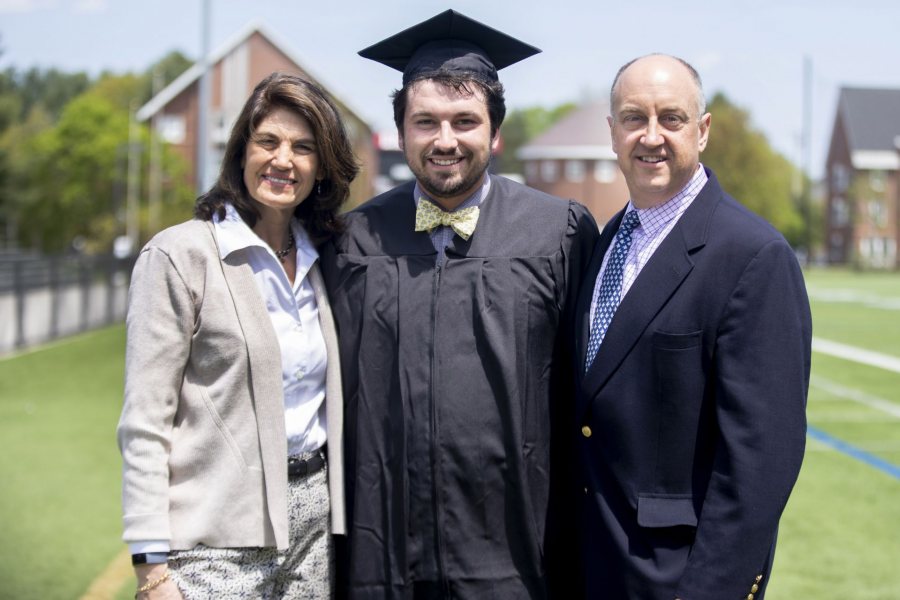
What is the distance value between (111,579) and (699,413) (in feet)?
12.3

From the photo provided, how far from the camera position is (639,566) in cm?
260

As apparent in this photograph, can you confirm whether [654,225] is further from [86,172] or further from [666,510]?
[86,172]

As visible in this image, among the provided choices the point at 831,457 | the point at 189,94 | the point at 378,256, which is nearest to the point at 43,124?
the point at 189,94

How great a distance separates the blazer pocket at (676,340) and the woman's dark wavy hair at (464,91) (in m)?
1.01

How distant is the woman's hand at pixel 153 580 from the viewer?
2.62 meters

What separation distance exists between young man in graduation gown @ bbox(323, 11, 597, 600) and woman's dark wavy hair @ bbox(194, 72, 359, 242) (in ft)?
0.83

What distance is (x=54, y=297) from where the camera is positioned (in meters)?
16.9

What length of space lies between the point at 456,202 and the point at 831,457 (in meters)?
6.54

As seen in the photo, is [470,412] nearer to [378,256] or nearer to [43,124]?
[378,256]

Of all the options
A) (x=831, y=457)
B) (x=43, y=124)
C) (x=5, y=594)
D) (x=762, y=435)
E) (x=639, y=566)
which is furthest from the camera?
(x=43, y=124)

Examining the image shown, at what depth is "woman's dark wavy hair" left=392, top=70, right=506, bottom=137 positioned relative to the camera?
3137mm

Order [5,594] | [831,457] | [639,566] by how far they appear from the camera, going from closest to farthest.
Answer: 1. [639,566]
2. [5,594]
3. [831,457]

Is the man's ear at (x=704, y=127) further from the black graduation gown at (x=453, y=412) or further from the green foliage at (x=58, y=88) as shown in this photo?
the green foliage at (x=58, y=88)

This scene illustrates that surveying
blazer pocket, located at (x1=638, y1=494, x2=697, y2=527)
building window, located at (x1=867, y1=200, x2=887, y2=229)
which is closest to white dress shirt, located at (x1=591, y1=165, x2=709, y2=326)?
blazer pocket, located at (x1=638, y1=494, x2=697, y2=527)
